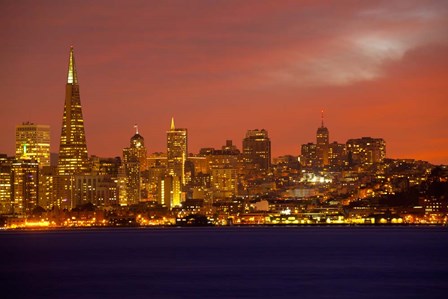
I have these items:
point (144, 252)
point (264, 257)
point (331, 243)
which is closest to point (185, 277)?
point (264, 257)

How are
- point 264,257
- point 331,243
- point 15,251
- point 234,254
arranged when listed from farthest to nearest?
1. point 331,243
2. point 15,251
3. point 234,254
4. point 264,257

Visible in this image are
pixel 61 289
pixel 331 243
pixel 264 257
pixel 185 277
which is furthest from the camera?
pixel 331 243

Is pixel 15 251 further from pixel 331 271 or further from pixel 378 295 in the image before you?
pixel 378 295

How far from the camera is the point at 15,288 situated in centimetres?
8231

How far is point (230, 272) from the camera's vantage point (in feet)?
315

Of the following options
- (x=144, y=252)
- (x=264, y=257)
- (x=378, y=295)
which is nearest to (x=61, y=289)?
(x=378, y=295)

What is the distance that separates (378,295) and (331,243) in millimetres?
76932

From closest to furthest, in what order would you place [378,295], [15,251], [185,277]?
[378,295]
[185,277]
[15,251]

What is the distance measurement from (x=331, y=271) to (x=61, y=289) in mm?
25929

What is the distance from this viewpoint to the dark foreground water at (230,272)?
7888 cm

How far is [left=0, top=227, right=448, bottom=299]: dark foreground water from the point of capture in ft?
259

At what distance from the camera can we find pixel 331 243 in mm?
152875

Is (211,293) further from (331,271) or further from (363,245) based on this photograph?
(363,245)

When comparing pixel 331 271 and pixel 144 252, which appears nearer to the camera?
pixel 331 271
